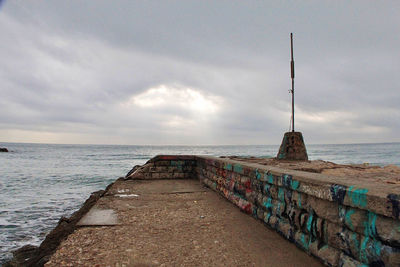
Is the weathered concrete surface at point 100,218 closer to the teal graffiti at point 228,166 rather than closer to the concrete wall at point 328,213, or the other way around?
the concrete wall at point 328,213

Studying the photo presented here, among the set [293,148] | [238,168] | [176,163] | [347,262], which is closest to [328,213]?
[347,262]

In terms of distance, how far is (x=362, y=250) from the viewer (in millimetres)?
2158

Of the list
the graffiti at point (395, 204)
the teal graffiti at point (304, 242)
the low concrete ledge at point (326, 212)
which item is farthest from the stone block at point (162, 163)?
the graffiti at point (395, 204)

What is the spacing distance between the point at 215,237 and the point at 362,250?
1806 millimetres

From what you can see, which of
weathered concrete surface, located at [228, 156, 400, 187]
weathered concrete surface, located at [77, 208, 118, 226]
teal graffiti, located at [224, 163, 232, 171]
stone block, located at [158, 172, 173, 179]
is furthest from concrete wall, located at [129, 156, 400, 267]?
stone block, located at [158, 172, 173, 179]

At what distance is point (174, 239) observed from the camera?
348cm

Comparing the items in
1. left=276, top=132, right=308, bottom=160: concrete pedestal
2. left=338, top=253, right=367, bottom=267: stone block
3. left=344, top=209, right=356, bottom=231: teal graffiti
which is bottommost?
left=338, top=253, right=367, bottom=267: stone block

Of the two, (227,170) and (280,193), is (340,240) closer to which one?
(280,193)

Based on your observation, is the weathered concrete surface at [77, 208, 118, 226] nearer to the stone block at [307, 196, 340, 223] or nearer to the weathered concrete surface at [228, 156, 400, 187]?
the stone block at [307, 196, 340, 223]

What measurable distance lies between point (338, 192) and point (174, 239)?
206 centimetres

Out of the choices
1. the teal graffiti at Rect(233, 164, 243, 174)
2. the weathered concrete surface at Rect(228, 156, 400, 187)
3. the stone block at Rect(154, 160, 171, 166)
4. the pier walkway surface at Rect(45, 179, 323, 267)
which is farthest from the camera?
the stone block at Rect(154, 160, 171, 166)

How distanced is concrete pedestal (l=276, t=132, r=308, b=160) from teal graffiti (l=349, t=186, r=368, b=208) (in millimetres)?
7029

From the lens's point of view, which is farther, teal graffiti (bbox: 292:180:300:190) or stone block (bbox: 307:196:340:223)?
teal graffiti (bbox: 292:180:300:190)

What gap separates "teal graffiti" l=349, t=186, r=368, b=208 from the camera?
7.04 feet
